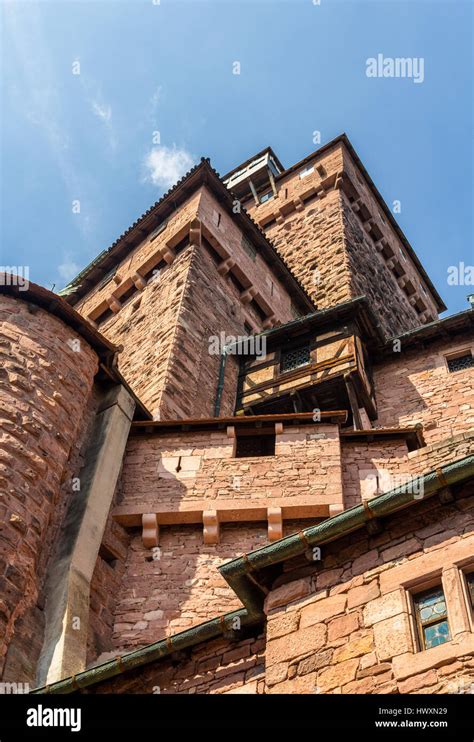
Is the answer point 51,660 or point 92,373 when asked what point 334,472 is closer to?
point 92,373

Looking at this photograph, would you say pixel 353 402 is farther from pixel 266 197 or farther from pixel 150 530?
pixel 266 197

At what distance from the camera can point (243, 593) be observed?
7395 millimetres

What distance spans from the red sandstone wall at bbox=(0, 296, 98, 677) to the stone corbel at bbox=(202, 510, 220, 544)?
205 centimetres

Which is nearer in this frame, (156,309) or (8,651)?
(8,651)

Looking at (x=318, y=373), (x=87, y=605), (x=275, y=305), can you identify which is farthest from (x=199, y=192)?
(x=87, y=605)

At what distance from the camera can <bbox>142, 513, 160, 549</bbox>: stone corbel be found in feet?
41.2

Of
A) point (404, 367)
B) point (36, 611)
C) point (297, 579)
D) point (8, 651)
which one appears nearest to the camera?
point (297, 579)

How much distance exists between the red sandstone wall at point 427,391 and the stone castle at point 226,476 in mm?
49

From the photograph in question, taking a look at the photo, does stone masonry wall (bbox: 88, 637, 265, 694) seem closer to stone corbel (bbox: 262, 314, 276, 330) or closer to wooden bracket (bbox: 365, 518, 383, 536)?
wooden bracket (bbox: 365, 518, 383, 536)

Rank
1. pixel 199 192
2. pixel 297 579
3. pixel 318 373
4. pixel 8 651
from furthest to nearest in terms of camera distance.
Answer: pixel 199 192 → pixel 318 373 → pixel 8 651 → pixel 297 579

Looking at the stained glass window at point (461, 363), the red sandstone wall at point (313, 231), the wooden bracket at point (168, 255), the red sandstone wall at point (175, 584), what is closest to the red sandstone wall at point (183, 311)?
the wooden bracket at point (168, 255)

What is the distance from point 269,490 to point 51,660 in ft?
13.7

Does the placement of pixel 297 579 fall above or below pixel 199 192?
below

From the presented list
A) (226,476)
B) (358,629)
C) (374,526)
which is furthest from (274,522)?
(358,629)
